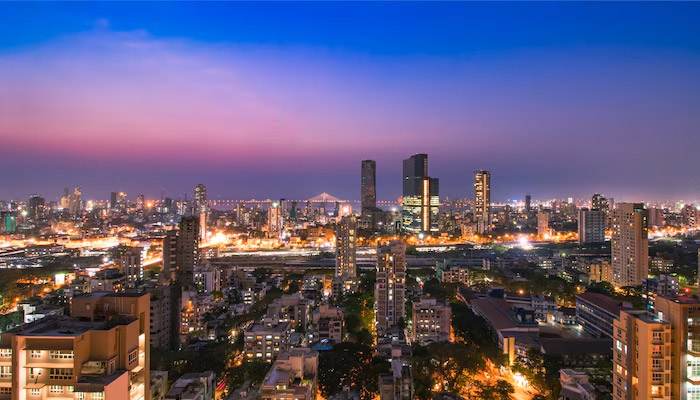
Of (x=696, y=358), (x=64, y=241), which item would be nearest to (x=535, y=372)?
(x=696, y=358)

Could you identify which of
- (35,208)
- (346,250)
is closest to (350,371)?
(346,250)

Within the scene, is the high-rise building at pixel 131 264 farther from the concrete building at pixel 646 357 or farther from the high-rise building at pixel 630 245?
the high-rise building at pixel 630 245

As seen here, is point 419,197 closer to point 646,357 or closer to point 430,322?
point 430,322

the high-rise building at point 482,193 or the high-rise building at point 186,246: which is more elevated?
the high-rise building at point 482,193

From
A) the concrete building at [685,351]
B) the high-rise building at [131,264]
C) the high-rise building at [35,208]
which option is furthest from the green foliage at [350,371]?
the high-rise building at [35,208]

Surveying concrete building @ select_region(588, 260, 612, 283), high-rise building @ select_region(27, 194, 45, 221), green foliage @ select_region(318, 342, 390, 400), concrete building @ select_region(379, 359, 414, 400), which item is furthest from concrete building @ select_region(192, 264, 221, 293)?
high-rise building @ select_region(27, 194, 45, 221)

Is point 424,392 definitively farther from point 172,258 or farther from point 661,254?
point 661,254

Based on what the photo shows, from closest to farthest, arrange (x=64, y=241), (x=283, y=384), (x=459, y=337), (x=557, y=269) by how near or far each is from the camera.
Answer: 1. (x=283, y=384)
2. (x=459, y=337)
3. (x=557, y=269)
4. (x=64, y=241)
